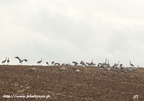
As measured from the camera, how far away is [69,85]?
36406 millimetres

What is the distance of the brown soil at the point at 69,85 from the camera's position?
30234mm

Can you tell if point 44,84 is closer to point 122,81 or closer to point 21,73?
point 21,73

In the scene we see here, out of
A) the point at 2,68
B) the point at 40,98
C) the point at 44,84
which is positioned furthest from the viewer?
the point at 2,68

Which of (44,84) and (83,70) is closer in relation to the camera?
(44,84)

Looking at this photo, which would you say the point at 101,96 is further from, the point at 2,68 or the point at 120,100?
the point at 2,68

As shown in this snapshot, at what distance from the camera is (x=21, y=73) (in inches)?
1705

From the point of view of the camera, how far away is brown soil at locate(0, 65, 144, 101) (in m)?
30.2

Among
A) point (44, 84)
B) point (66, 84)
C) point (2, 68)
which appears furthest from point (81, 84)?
point (2, 68)

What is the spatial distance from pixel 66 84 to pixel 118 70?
1938 cm

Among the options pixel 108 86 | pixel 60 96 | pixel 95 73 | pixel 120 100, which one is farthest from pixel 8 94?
pixel 95 73

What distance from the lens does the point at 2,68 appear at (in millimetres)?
46469

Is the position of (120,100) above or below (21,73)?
below

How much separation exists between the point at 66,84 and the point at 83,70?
44.0 ft

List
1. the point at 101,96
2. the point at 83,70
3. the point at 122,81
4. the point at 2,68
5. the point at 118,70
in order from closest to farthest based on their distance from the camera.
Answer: the point at 101,96, the point at 122,81, the point at 2,68, the point at 83,70, the point at 118,70
